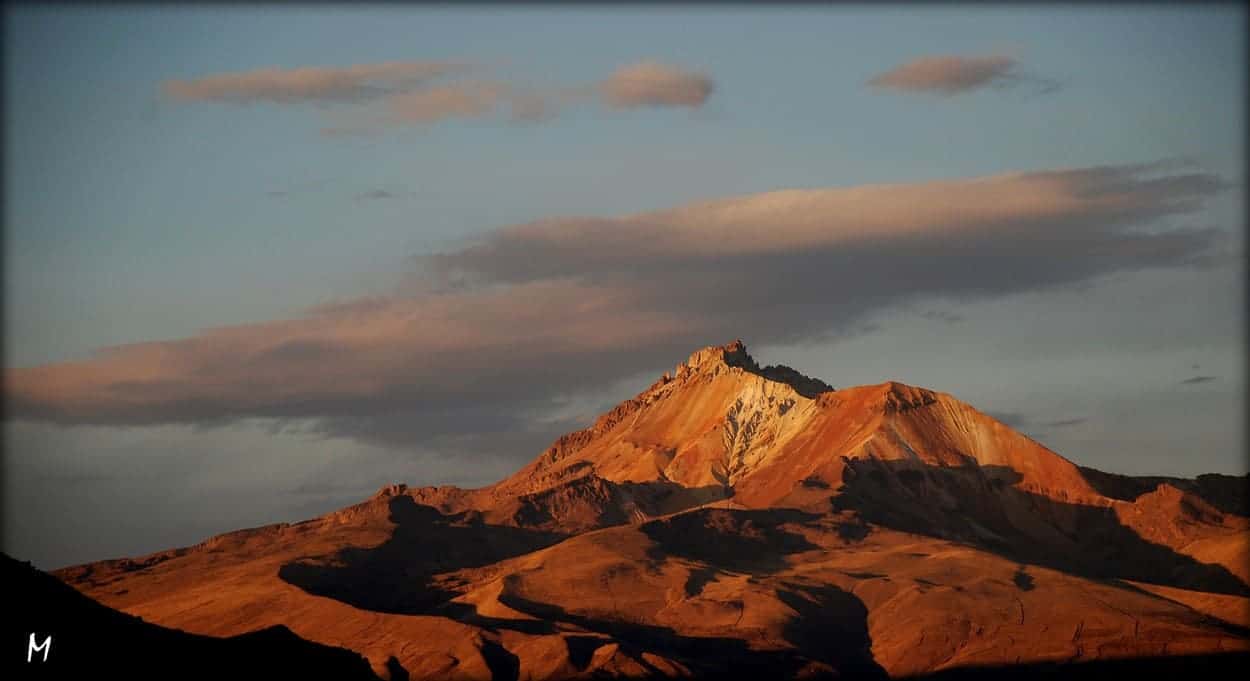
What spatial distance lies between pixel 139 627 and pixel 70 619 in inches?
409

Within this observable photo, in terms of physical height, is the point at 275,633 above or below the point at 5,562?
below

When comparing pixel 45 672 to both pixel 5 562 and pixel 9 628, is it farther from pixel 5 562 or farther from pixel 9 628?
pixel 5 562

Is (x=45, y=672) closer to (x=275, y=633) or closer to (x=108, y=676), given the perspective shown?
(x=108, y=676)

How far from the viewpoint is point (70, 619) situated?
145m

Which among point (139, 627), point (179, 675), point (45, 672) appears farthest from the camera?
point (139, 627)

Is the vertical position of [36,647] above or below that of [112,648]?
above

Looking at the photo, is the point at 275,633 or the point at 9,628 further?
the point at 275,633

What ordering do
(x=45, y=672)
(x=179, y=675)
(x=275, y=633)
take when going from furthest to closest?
(x=275, y=633), (x=179, y=675), (x=45, y=672)

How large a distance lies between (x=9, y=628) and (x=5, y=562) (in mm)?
14493

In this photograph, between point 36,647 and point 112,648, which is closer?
point 36,647

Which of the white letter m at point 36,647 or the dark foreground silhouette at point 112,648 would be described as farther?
the dark foreground silhouette at point 112,648

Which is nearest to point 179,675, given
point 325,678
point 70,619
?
point 70,619

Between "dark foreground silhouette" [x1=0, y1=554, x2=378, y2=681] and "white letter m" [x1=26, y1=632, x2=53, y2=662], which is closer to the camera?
"white letter m" [x1=26, y1=632, x2=53, y2=662]

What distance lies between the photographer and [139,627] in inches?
6112
